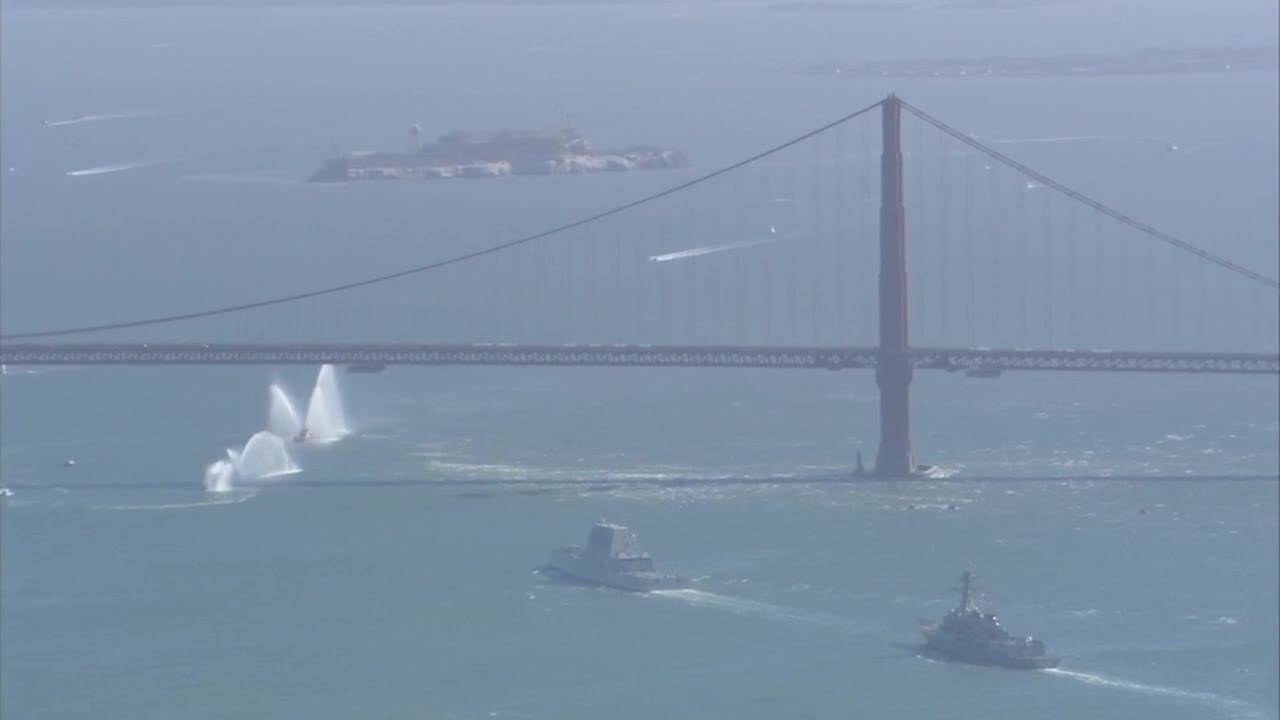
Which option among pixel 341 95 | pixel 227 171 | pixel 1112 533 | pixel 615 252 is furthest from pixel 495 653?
pixel 341 95

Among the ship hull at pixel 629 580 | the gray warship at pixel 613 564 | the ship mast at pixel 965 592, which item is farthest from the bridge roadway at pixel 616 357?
the ship mast at pixel 965 592

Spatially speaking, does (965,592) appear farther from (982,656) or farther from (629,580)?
(629,580)

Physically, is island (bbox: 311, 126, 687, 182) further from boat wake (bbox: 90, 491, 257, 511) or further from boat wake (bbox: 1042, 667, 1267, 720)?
boat wake (bbox: 1042, 667, 1267, 720)

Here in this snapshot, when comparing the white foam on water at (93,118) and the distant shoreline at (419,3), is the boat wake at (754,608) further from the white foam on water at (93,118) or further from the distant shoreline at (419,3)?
the white foam on water at (93,118)

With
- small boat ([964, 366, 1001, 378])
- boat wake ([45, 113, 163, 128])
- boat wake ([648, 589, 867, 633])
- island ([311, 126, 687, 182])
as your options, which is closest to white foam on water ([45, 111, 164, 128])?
boat wake ([45, 113, 163, 128])

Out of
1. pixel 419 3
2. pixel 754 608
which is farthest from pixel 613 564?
pixel 419 3
